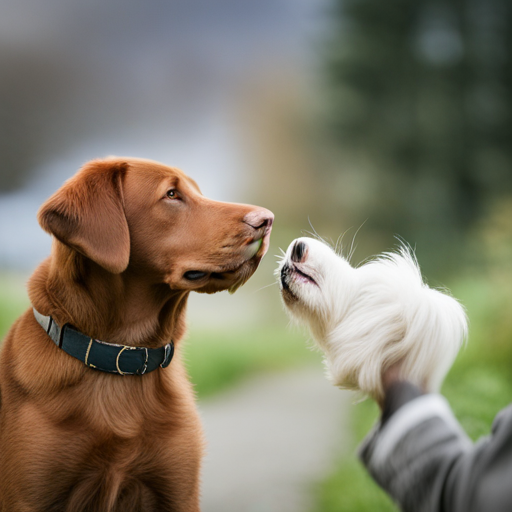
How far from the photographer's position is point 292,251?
1991 mm

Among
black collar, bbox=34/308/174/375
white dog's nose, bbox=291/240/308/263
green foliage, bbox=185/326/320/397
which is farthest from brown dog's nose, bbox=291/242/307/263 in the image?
green foliage, bbox=185/326/320/397

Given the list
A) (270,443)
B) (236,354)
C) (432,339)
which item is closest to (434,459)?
(432,339)

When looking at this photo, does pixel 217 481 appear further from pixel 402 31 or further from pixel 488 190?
pixel 402 31

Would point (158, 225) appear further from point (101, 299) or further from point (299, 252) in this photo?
point (299, 252)

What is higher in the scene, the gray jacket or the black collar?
the gray jacket

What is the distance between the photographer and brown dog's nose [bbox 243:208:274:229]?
212 cm

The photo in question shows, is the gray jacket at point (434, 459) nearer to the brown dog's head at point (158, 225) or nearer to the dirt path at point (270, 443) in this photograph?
the brown dog's head at point (158, 225)

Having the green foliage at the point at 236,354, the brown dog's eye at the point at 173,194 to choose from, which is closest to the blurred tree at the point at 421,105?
the green foliage at the point at 236,354

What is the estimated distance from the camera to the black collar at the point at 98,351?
207 cm

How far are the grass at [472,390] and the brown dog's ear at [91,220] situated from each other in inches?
60.3

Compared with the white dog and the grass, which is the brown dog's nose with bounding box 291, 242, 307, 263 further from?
the grass

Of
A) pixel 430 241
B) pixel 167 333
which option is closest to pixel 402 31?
pixel 430 241

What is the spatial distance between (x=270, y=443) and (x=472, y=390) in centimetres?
186

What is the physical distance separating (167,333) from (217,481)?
90.5 inches
